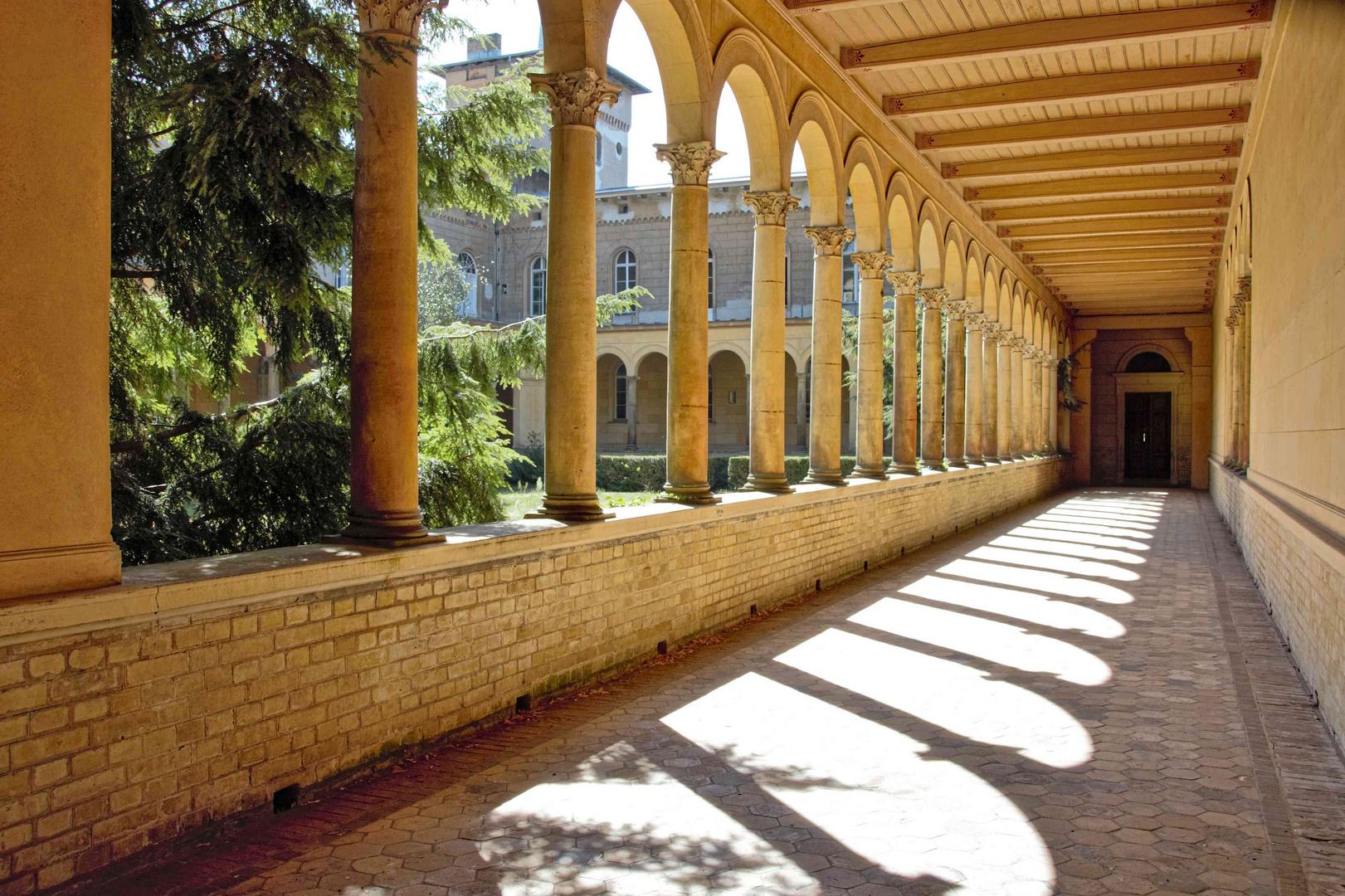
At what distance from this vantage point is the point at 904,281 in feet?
49.1

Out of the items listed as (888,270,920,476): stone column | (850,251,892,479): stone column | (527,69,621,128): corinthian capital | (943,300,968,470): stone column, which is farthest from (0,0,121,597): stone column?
(943,300,968,470): stone column

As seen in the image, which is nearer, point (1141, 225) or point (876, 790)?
point (876, 790)

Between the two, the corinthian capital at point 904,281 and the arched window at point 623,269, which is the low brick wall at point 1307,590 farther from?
the arched window at point 623,269

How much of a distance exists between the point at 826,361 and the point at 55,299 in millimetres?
8855

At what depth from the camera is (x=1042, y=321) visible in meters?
27.7

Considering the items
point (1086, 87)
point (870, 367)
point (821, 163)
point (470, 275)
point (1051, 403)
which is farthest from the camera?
point (470, 275)

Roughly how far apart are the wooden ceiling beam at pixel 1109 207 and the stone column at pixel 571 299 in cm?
1310

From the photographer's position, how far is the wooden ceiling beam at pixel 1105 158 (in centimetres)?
1428

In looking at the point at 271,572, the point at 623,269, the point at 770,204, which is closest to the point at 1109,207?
the point at 770,204

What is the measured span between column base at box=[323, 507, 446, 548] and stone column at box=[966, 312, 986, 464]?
1578 centimetres

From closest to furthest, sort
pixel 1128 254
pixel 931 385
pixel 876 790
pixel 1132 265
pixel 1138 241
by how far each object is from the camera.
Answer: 1. pixel 876 790
2. pixel 931 385
3. pixel 1138 241
4. pixel 1128 254
5. pixel 1132 265

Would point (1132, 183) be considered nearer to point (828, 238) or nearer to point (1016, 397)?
point (828, 238)

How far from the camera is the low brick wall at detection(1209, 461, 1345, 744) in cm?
533

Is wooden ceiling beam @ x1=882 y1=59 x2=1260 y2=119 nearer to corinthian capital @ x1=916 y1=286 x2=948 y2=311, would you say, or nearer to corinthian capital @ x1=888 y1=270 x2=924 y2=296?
Result: corinthian capital @ x1=888 y1=270 x2=924 y2=296
